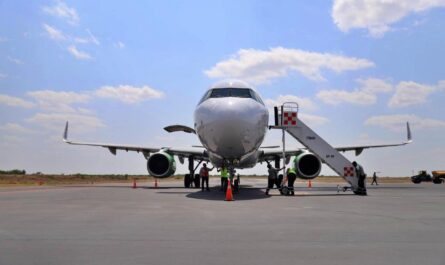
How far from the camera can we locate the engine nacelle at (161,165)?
75.4 ft

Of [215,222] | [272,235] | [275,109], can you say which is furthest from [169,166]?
[272,235]

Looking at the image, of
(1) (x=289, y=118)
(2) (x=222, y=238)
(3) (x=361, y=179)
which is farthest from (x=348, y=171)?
(2) (x=222, y=238)

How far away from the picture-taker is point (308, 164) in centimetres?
2048

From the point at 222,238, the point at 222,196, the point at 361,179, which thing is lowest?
the point at 222,238

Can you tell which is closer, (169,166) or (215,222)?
(215,222)

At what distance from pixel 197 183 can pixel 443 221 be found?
57.7 ft

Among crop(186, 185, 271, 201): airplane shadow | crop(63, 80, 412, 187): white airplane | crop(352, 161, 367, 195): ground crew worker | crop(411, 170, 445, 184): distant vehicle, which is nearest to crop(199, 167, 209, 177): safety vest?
crop(186, 185, 271, 201): airplane shadow

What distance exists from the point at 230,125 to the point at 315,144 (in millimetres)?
5904

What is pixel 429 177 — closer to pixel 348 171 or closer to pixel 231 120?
pixel 348 171

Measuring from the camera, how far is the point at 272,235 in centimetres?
685

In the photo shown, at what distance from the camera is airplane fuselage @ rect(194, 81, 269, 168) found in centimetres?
1463

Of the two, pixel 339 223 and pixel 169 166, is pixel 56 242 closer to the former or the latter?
pixel 339 223

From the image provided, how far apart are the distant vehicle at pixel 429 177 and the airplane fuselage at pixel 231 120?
39.2 meters

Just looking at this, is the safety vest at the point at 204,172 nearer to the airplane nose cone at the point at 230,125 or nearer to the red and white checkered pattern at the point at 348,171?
the airplane nose cone at the point at 230,125
